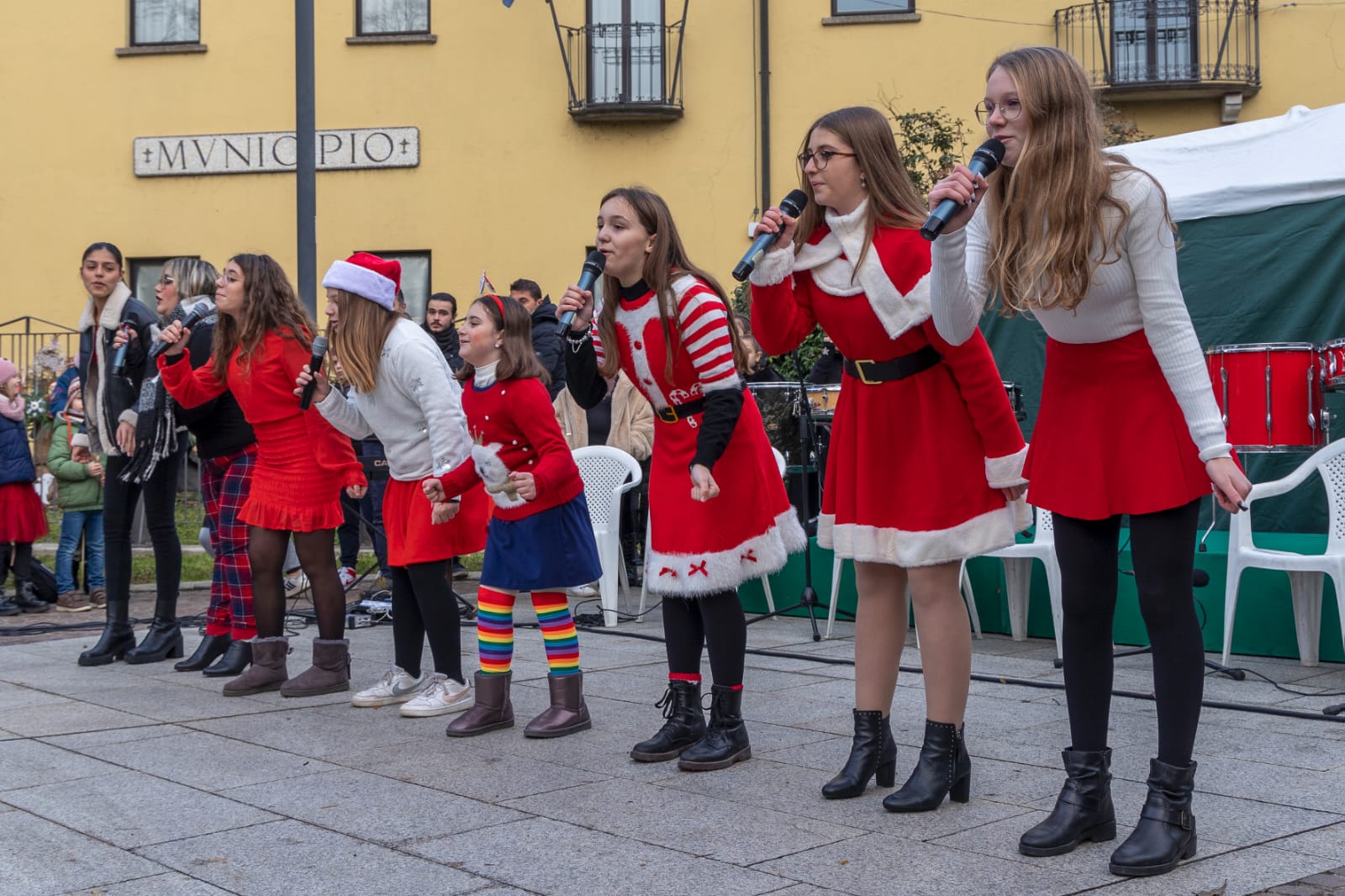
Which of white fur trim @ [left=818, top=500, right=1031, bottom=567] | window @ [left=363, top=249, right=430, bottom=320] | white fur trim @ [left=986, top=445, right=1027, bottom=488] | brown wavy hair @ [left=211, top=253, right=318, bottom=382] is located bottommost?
white fur trim @ [left=818, top=500, right=1031, bottom=567]

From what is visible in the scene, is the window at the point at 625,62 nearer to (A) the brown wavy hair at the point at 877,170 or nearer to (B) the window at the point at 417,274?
(B) the window at the point at 417,274

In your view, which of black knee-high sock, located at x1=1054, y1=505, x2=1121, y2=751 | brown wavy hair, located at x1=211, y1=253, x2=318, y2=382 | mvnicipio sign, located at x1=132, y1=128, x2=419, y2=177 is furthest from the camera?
mvnicipio sign, located at x1=132, y1=128, x2=419, y2=177

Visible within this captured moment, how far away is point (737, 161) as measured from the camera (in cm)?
1897

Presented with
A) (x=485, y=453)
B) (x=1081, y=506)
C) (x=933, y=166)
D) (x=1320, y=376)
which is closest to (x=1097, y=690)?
(x=1081, y=506)

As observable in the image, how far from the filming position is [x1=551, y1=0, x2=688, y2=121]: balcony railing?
18.9m

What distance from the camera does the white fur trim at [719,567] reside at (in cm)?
441

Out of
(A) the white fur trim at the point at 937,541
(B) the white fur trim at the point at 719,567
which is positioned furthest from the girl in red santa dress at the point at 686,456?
(A) the white fur trim at the point at 937,541

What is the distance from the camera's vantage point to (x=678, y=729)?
4.60 metres

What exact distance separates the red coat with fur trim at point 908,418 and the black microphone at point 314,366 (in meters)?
2.13

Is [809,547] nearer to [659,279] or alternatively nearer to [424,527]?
[424,527]

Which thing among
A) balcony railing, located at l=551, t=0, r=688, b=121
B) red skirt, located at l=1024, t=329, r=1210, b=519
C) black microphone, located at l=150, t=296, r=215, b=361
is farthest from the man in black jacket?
balcony railing, located at l=551, t=0, r=688, b=121

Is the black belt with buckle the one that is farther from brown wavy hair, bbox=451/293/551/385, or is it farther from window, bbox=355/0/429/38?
window, bbox=355/0/429/38

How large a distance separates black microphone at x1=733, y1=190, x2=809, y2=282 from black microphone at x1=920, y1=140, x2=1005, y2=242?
22.2 inches

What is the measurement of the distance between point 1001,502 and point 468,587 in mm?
6583
